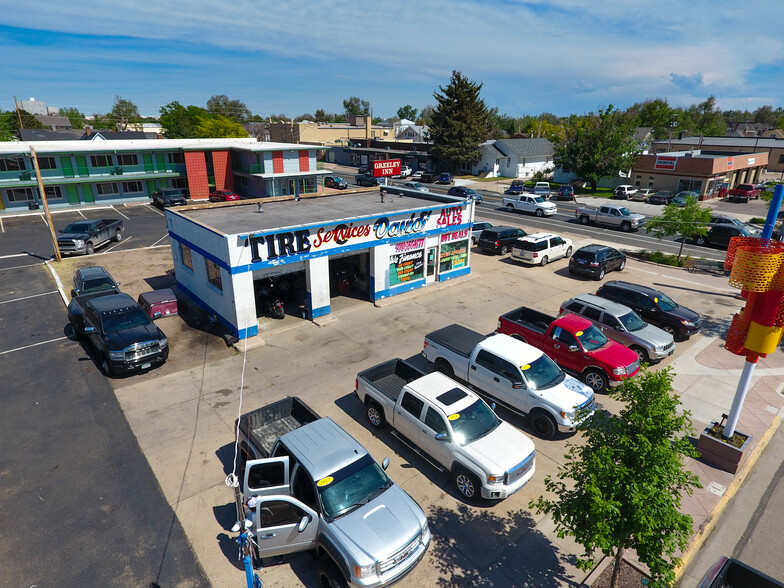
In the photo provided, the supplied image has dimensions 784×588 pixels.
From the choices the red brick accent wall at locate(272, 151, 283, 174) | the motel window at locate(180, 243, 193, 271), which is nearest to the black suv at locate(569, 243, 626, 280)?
the motel window at locate(180, 243, 193, 271)

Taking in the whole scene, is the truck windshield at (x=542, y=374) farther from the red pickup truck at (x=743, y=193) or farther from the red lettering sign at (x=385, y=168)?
the red pickup truck at (x=743, y=193)

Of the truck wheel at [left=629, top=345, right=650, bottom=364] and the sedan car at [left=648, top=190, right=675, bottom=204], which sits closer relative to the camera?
the truck wheel at [left=629, top=345, right=650, bottom=364]

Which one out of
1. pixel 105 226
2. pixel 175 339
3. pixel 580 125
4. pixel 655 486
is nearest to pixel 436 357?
pixel 655 486

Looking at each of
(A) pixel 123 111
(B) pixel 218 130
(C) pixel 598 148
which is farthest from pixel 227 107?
(C) pixel 598 148

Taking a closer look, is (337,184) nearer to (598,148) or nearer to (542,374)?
(598,148)

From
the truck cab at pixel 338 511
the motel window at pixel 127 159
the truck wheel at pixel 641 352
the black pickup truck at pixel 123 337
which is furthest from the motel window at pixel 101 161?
the truck wheel at pixel 641 352

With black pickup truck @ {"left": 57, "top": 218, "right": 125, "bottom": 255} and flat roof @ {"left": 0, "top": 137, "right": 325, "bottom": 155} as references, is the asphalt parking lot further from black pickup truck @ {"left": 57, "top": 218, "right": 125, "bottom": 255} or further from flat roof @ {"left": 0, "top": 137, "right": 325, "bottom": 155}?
flat roof @ {"left": 0, "top": 137, "right": 325, "bottom": 155}

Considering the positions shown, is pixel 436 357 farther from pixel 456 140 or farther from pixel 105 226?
pixel 456 140
